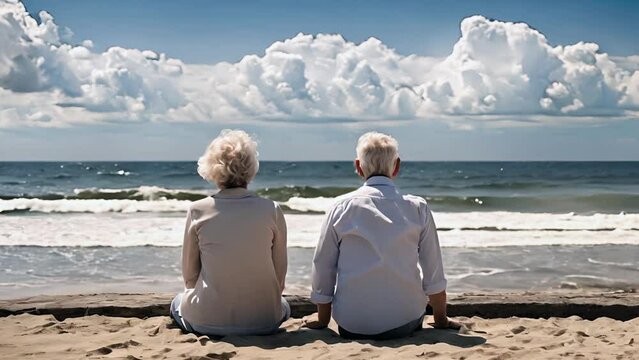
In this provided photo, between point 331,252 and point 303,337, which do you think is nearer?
point 331,252

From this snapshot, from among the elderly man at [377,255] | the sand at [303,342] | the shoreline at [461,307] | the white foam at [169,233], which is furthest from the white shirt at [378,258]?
the white foam at [169,233]

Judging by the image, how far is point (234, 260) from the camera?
150 inches

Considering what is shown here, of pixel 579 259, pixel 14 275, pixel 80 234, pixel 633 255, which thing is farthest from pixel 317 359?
pixel 80 234

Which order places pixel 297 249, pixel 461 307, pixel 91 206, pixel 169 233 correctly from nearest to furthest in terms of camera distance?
pixel 461 307
pixel 297 249
pixel 169 233
pixel 91 206

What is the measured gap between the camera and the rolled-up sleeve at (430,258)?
381 cm

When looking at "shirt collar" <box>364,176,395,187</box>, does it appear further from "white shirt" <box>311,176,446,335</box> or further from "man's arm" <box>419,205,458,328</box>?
"man's arm" <box>419,205,458,328</box>

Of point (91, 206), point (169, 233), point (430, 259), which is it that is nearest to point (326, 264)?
point (430, 259)

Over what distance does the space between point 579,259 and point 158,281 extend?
5.53 metres

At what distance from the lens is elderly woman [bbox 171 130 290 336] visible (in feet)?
12.4

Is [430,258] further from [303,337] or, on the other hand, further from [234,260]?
[234,260]

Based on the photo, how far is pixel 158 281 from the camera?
7.34 meters

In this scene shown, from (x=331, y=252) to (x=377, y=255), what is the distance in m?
0.28

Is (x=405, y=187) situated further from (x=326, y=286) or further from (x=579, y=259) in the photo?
(x=326, y=286)

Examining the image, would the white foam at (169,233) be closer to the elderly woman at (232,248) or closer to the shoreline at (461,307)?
the shoreline at (461,307)
